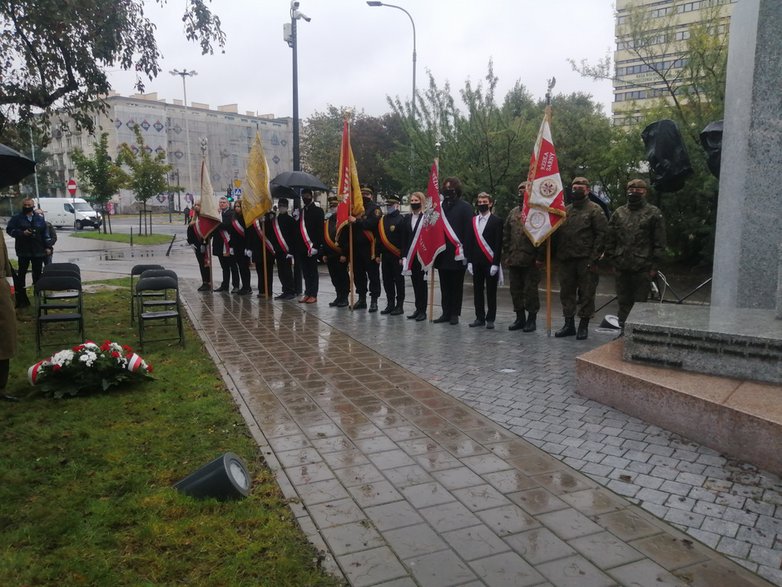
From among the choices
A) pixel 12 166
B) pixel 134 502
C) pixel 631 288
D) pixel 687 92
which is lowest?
pixel 134 502

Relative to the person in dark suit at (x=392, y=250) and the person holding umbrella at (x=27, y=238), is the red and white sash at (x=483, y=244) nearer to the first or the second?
the person in dark suit at (x=392, y=250)

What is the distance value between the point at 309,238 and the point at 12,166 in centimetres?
566

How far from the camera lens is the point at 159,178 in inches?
1230

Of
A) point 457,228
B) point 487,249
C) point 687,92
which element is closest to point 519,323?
point 487,249

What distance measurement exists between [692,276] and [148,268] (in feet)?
39.0

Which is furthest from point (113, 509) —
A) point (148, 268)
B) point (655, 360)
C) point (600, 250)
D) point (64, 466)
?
point (148, 268)

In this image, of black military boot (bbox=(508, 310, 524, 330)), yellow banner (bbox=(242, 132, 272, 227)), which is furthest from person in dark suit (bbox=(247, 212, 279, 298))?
black military boot (bbox=(508, 310, 524, 330))

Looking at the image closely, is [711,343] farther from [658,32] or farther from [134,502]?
[658,32]

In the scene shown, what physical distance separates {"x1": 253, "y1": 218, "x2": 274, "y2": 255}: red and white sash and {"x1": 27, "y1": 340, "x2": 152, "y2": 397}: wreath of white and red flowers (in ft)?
20.3

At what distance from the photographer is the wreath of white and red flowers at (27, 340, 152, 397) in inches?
232

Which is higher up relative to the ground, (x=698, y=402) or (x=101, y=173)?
(x=101, y=173)

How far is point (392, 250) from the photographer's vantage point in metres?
10.1

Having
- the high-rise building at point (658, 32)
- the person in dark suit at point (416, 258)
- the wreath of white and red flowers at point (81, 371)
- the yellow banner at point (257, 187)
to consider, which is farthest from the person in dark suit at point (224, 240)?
the high-rise building at point (658, 32)

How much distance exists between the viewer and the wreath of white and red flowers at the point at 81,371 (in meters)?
5.89
